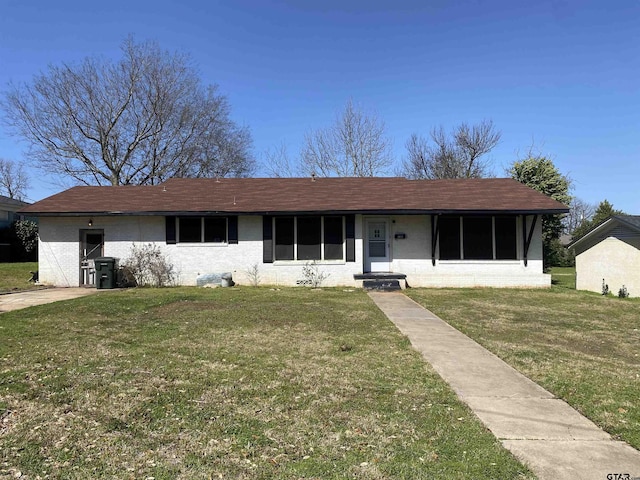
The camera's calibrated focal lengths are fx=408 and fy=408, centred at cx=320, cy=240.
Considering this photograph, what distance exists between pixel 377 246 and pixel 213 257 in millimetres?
6349

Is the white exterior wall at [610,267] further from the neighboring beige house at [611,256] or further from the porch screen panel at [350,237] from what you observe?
the porch screen panel at [350,237]

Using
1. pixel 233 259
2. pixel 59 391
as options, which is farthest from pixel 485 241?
pixel 59 391

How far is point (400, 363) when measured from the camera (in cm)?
554

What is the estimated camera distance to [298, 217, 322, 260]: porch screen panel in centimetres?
1552

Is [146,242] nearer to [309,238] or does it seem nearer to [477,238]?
[309,238]

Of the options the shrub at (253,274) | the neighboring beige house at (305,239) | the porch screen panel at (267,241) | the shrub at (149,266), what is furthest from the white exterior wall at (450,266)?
the shrub at (149,266)

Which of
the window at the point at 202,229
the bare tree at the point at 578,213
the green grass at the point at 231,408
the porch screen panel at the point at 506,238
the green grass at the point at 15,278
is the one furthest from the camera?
the bare tree at the point at 578,213

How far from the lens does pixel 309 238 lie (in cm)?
1559

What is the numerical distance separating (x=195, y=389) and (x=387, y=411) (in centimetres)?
209

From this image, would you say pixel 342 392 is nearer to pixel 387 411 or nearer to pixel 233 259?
pixel 387 411

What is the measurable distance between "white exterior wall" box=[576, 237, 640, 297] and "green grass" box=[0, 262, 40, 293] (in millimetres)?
20156

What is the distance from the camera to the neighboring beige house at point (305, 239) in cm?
1523


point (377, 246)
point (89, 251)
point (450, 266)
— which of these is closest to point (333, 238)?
point (377, 246)

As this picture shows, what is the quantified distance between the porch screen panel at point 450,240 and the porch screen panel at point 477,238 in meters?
0.27
